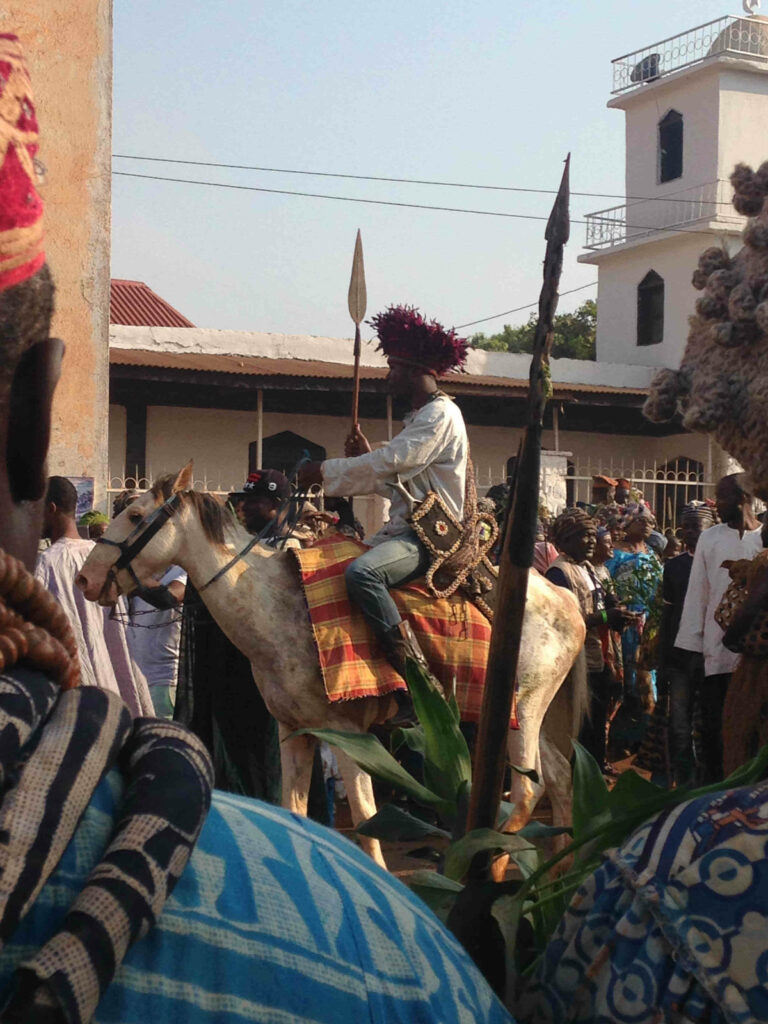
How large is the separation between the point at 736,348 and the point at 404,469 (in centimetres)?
496

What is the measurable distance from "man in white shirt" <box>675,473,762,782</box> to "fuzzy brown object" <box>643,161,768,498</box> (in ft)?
18.8

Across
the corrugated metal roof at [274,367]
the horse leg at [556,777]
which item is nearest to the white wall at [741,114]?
the corrugated metal roof at [274,367]

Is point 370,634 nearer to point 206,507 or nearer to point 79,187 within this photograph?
point 206,507

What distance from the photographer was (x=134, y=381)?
62.3 feet

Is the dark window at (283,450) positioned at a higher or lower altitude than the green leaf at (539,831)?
higher

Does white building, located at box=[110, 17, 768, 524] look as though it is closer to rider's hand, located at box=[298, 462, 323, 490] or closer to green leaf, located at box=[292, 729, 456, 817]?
rider's hand, located at box=[298, 462, 323, 490]

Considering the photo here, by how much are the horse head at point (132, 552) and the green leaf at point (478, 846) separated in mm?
5062

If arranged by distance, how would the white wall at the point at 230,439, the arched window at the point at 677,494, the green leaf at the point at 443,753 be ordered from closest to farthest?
the green leaf at the point at 443,753, the arched window at the point at 677,494, the white wall at the point at 230,439

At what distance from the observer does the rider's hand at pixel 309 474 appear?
6.40m

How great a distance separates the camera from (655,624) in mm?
9281

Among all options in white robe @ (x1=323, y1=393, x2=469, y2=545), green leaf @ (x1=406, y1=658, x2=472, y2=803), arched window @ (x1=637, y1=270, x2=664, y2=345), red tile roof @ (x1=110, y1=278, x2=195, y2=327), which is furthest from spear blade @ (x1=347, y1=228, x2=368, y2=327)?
arched window @ (x1=637, y1=270, x2=664, y2=345)

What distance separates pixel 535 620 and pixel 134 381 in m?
13.4

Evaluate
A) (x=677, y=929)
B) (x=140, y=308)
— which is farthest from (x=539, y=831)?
(x=140, y=308)

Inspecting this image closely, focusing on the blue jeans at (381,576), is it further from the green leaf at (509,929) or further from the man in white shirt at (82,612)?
the green leaf at (509,929)
